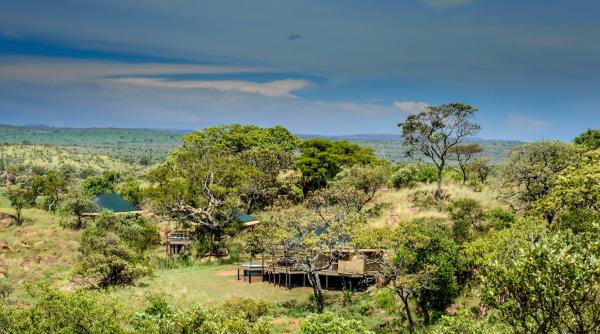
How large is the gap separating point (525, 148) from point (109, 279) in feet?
118

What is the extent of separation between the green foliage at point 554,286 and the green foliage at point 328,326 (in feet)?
21.8

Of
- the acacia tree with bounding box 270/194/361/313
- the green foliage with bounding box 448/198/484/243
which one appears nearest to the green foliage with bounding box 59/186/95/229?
the acacia tree with bounding box 270/194/361/313

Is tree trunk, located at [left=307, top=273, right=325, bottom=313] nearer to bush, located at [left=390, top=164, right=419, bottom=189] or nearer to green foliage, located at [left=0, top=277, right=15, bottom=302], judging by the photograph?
green foliage, located at [left=0, top=277, right=15, bottom=302]

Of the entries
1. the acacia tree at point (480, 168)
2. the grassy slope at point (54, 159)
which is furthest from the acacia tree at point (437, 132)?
the grassy slope at point (54, 159)

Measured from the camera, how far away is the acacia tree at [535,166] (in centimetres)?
3734

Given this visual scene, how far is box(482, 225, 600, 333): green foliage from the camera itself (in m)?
11.7

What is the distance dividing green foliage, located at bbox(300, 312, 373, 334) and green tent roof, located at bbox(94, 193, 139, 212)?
1957 inches

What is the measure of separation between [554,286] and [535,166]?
92.4 feet

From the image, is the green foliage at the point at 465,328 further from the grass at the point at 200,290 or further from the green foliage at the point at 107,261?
the green foliage at the point at 107,261

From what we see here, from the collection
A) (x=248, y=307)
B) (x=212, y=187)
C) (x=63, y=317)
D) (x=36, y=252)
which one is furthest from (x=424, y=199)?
(x=36, y=252)

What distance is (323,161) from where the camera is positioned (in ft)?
217

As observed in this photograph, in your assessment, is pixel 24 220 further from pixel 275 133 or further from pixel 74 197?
pixel 275 133

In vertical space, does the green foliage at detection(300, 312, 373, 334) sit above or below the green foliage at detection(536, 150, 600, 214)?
below

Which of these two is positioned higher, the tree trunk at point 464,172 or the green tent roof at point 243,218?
the tree trunk at point 464,172
